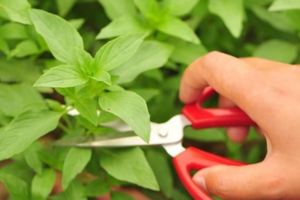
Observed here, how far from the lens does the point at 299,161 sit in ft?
2.99

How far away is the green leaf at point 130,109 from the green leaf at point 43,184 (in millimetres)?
216

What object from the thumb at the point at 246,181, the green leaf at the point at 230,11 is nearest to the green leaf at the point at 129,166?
the thumb at the point at 246,181

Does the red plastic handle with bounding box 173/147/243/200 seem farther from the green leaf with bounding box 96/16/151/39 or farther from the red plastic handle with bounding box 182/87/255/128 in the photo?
the green leaf with bounding box 96/16/151/39

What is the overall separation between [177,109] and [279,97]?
18.5 inches

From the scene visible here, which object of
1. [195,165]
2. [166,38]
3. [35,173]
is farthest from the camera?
[166,38]

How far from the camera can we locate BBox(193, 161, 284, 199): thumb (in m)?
0.93

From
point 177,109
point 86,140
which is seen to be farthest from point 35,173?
point 177,109

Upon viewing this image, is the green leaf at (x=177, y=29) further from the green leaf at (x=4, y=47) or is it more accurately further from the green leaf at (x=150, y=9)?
the green leaf at (x=4, y=47)

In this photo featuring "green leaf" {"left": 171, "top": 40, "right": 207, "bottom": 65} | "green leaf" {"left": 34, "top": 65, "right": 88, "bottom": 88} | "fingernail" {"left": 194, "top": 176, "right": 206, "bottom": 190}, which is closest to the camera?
Answer: "green leaf" {"left": 34, "top": 65, "right": 88, "bottom": 88}

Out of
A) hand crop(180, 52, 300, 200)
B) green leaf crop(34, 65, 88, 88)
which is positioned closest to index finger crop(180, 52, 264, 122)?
hand crop(180, 52, 300, 200)

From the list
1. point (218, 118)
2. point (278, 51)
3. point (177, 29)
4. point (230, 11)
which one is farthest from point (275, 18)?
point (218, 118)

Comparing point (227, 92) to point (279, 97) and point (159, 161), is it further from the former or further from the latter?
point (159, 161)

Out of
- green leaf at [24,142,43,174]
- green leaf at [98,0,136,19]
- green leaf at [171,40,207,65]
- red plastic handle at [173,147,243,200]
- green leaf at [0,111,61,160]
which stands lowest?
green leaf at [24,142,43,174]

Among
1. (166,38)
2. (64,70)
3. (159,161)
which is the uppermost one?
(64,70)
